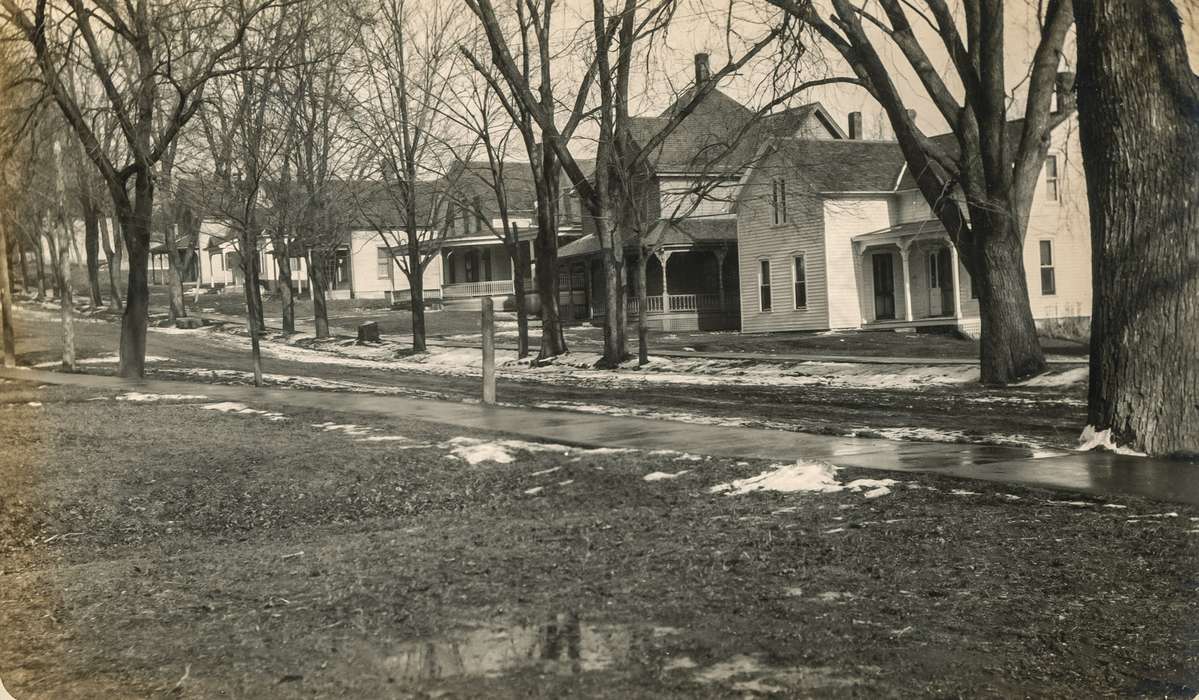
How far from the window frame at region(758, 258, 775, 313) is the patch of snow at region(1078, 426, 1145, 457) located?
3250 centimetres

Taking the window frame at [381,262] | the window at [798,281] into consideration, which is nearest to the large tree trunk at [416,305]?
the window at [798,281]

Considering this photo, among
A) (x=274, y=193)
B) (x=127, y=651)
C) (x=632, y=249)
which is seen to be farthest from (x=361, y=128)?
(x=127, y=651)

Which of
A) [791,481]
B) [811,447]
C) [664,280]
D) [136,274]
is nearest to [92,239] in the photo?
[664,280]

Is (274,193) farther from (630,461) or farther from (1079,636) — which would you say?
(1079,636)

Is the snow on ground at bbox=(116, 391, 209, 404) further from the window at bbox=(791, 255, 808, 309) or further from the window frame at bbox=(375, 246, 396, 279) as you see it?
the window frame at bbox=(375, 246, 396, 279)

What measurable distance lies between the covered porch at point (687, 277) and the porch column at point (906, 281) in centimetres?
819

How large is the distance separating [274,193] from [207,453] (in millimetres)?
22279

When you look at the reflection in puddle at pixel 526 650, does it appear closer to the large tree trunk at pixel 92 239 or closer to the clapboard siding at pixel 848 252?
the clapboard siding at pixel 848 252

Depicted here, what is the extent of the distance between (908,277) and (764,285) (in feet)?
20.7

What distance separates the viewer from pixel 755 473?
360 inches

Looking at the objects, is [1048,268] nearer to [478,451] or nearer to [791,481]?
[478,451]

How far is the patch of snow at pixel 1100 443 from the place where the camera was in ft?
30.3

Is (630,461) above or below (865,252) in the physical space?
below

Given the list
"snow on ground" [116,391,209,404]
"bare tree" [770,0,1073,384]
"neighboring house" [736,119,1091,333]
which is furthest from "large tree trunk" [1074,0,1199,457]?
"neighboring house" [736,119,1091,333]
